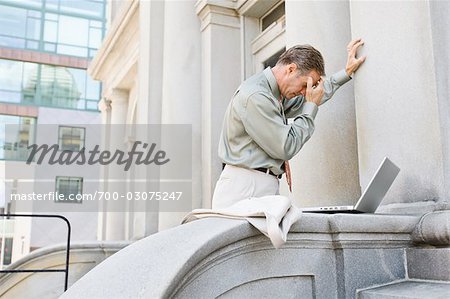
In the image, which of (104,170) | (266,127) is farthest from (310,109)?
(104,170)

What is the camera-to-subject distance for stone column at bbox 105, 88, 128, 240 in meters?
12.4

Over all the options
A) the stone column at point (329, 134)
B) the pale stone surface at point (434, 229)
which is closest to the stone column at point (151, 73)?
the stone column at point (329, 134)

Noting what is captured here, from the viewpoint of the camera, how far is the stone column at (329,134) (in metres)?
4.21

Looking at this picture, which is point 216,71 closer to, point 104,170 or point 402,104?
point 402,104

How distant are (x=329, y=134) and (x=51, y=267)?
5.34 metres

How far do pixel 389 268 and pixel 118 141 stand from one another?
10870 mm

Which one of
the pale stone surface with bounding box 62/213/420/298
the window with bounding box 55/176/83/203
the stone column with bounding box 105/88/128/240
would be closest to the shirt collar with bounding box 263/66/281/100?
the pale stone surface with bounding box 62/213/420/298

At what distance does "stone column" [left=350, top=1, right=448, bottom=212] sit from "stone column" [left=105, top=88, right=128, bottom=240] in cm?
914

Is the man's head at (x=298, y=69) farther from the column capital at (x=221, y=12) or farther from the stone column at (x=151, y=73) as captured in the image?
the stone column at (x=151, y=73)

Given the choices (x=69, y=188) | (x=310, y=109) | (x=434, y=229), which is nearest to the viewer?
(x=434, y=229)

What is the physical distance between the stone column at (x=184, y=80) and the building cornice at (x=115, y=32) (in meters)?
2.52

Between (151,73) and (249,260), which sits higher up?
(151,73)

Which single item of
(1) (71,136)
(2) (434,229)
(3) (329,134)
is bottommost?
(2) (434,229)

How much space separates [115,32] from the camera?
1210cm
